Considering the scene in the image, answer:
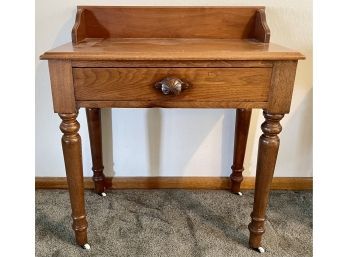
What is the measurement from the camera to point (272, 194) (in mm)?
1289

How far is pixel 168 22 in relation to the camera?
1.08 m

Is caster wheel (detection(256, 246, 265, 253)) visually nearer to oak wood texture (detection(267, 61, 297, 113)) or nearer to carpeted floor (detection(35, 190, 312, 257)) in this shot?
carpeted floor (detection(35, 190, 312, 257))

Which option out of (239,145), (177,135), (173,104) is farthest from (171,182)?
(173,104)

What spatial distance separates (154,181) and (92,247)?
1.33 feet

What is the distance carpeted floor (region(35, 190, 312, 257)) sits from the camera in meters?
0.98

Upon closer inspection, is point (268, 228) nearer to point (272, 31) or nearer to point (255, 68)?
point (255, 68)

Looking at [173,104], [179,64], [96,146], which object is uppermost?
[179,64]

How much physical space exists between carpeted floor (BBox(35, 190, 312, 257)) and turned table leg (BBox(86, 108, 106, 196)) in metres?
0.06

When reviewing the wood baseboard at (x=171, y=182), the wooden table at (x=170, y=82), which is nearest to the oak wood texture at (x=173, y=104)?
the wooden table at (x=170, y=82)

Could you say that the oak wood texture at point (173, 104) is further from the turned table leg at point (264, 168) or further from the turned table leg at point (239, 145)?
the turned table leg at point (239, 145)

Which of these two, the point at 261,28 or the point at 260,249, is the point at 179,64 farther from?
the point at 260,249

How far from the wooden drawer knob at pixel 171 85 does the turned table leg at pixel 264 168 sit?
0.80ft

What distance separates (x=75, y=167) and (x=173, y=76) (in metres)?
0.39

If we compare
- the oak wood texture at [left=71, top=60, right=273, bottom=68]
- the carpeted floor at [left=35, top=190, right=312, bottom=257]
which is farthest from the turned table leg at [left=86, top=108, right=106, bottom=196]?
the oak wood texture at [left=71, top=60, right=273, bottom=68]
